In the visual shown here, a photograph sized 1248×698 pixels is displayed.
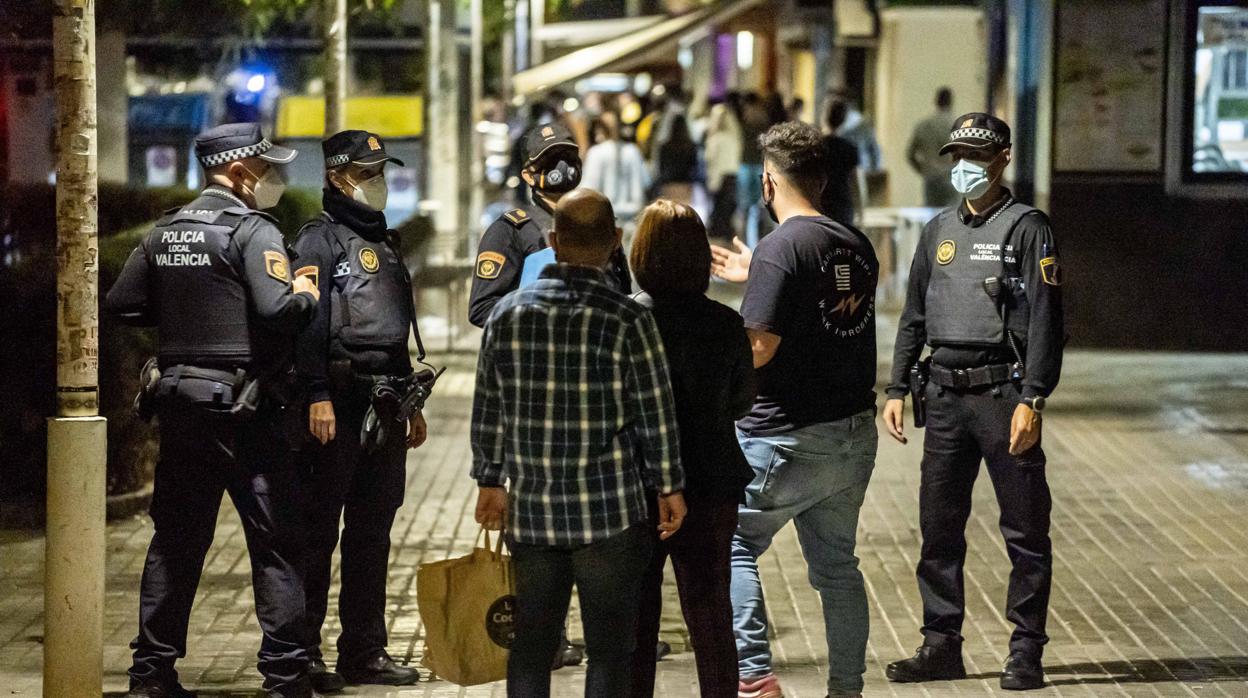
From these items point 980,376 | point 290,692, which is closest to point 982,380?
point 980,376

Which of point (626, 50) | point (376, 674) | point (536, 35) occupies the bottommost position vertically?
point (376, 674)

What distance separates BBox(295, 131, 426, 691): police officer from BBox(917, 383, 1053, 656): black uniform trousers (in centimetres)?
178

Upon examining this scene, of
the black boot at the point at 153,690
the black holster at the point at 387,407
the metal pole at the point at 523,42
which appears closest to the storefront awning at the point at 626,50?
the metal pole at the point at 523,42

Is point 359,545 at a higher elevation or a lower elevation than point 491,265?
lower

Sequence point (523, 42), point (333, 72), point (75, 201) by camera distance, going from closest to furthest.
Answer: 1. point (75, 201)
2. point (333, 72)
3. point (523, 42)

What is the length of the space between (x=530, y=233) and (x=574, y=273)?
1.63 meters

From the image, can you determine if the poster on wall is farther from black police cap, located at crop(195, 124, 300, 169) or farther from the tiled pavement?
black police cap, located at crop(195, 124, 300, 169)

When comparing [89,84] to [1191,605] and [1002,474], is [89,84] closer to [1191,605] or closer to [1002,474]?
[1002,474]

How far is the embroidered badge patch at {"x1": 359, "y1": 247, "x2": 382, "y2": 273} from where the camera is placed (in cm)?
652

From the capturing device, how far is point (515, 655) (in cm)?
522

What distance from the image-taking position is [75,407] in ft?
19.4

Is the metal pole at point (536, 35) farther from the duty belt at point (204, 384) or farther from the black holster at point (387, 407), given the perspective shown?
the duty belt at point (204, 384)

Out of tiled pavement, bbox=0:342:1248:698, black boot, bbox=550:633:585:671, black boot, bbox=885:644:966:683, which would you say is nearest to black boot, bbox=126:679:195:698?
tiled pavement, bbox=0:342:1248:698

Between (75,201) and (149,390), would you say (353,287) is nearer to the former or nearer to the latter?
(149,390)
